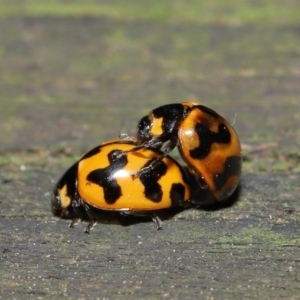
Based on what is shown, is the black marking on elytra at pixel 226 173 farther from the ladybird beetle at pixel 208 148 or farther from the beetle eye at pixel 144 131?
the beetle eye at pixel 144 131

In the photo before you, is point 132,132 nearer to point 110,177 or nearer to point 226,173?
point 110,177

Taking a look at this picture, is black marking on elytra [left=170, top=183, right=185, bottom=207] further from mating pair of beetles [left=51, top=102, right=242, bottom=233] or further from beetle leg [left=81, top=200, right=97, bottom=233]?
beetle leg [left=81, top=200, right=97, bottom=233]

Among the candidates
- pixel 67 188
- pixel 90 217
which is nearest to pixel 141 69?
pixel 67 188

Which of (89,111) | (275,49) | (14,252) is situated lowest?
(14,252)

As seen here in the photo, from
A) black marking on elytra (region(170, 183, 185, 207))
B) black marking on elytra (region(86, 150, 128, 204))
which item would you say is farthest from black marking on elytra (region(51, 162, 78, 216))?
black marking on elytra (region(170, 183, 185, 207))

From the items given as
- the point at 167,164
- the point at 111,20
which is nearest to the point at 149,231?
the point at 167,164

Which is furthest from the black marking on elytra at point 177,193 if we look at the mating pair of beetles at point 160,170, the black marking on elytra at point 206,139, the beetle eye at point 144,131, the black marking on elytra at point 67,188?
the black marking on elytra at point 67,188

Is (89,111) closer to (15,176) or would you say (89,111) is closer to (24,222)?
(15,176)
